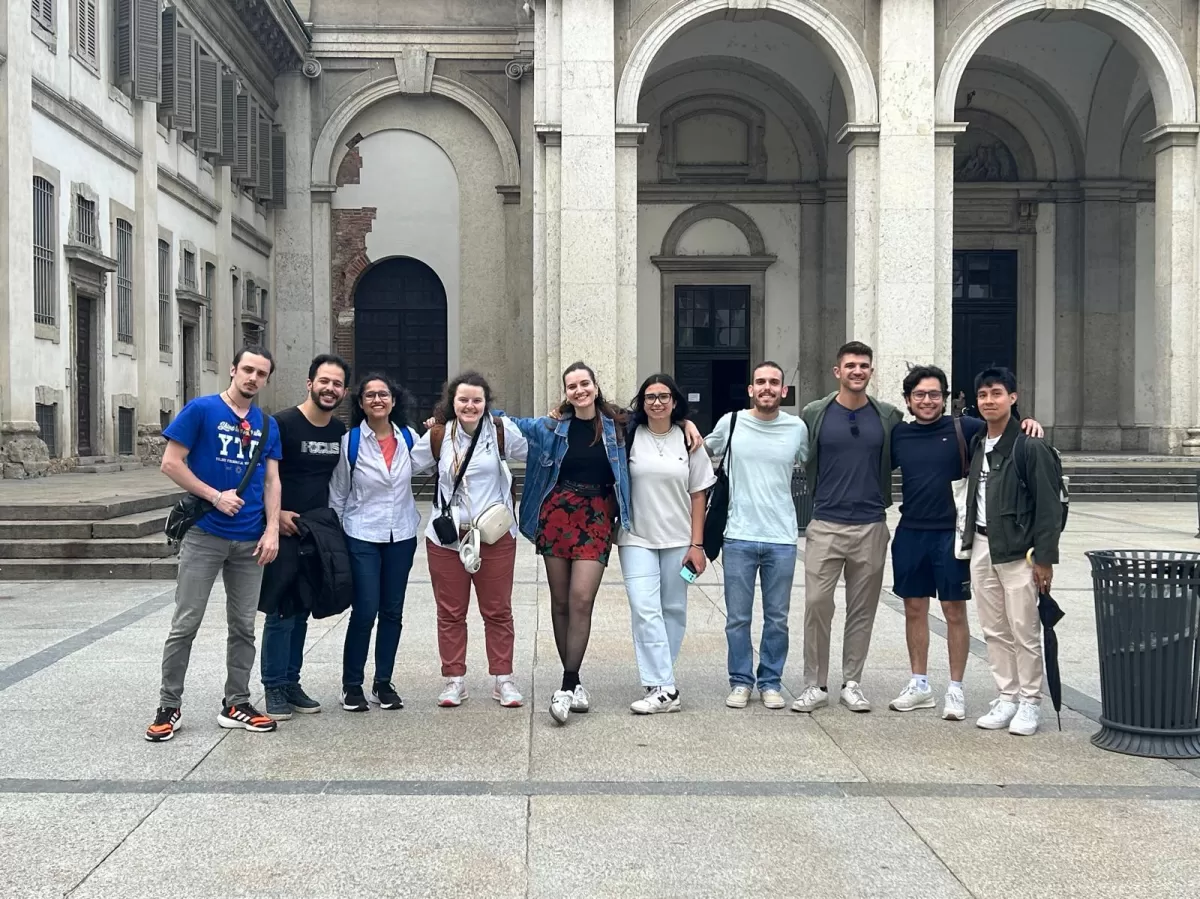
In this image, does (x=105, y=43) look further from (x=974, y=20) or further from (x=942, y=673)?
(x=942, y=673)

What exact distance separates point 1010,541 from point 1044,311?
25525mm

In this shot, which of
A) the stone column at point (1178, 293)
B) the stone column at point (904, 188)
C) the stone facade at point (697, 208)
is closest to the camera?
the stone column at point (904, 188)

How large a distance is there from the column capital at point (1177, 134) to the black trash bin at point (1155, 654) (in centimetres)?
1941

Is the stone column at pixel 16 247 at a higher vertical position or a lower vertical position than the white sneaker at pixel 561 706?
higher

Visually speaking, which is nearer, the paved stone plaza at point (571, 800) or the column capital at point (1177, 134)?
the paved stone plaza at point (571, 800)

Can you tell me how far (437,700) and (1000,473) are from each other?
315 centimetres

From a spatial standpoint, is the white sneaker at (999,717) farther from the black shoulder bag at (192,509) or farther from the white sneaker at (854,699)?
the black shoulder bag at (192,509)

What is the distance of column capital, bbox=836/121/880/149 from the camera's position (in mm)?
21672

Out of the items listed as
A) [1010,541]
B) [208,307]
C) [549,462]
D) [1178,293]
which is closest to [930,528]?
[1010,541]

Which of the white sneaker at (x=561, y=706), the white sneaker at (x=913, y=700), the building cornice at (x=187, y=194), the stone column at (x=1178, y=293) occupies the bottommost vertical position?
the white sneaker at (x=913, y=700)

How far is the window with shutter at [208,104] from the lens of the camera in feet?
80.9

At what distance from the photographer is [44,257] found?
18.5 metres

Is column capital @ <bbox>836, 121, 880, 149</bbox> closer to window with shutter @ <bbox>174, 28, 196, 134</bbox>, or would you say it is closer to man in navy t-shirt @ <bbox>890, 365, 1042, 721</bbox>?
window with shutter @ <bbox>174, 28, 196, 134</bbox>

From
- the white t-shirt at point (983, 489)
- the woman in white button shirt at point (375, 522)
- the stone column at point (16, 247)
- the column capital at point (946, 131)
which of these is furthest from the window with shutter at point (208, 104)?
the white t-shirt at point (983, 489)
